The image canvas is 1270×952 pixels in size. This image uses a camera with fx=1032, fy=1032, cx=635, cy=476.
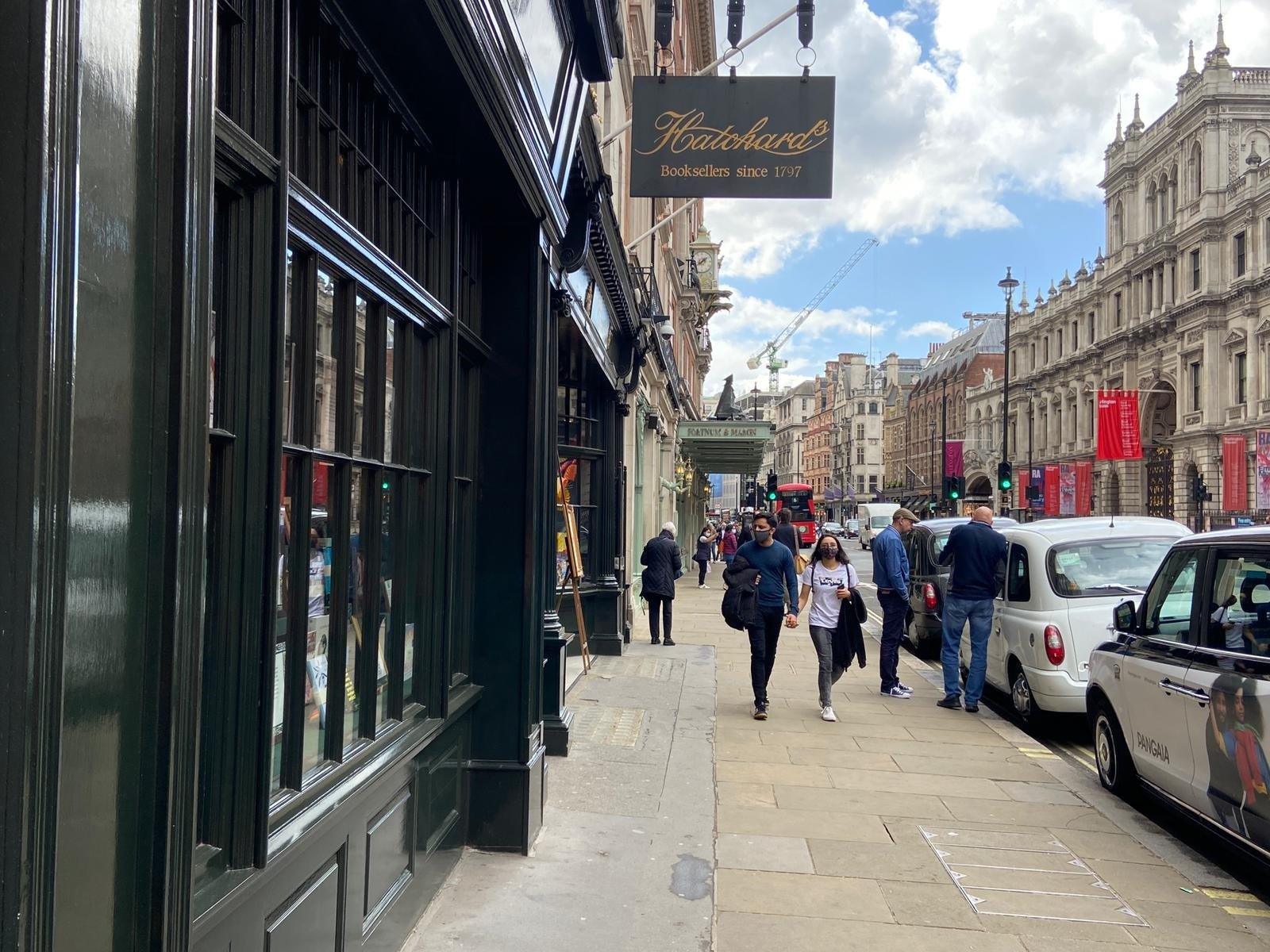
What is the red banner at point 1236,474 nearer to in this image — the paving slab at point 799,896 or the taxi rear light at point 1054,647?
the taxi rear light at point 1054,647

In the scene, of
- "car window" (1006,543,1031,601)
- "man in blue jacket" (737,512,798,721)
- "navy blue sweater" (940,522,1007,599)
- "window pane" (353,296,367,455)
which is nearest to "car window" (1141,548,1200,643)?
"car window" (1006,543,1031,601)

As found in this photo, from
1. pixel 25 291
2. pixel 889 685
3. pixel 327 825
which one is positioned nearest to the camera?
pixel 25 291

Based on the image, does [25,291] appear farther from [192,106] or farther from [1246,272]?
[1246,272]

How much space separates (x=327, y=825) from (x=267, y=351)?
60.2 inches

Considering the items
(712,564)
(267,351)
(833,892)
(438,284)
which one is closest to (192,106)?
(267,351)

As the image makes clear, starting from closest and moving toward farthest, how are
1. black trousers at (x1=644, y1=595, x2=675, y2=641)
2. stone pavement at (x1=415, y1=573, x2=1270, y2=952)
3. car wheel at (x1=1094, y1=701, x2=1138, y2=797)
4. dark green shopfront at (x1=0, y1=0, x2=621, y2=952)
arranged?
dark green shopfront at (x1=0, y1=0, x2=621, y2=952)
stone pavement at (x1=415, y1=573, x2=1270, y2=952)
car wheel at (x1=1094, y1=701, x2=1138, y2=797)
black trousers at (x1=644, y1=595, x2=675, y2=641)

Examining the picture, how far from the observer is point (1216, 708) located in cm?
525

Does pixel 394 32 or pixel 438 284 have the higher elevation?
pixel 394 32

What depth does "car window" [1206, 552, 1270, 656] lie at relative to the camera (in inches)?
205

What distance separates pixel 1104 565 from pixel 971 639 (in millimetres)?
1523

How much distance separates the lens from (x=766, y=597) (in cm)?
966

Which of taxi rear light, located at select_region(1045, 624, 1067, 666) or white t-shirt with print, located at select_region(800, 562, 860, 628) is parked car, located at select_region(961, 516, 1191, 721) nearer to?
taxi rear light, located at select_region(1045, 624, 1067, 666)

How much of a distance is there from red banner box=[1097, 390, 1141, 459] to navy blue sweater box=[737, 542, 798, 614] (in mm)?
44334

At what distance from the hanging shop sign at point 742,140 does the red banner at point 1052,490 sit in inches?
2429
